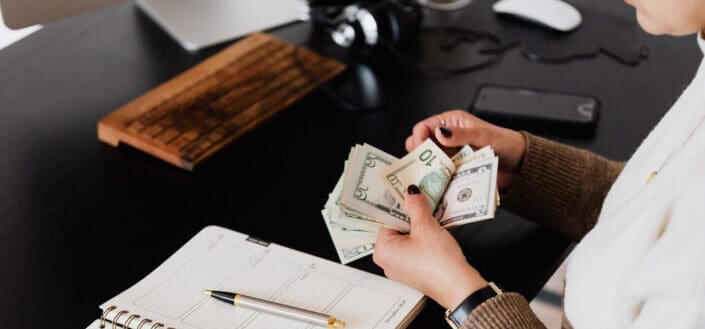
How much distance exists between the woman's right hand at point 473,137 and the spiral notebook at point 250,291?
0.24 metres

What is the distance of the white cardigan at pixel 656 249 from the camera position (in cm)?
84

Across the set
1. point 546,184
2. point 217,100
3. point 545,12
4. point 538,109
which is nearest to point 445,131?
point 546,184

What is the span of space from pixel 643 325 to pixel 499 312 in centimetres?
15

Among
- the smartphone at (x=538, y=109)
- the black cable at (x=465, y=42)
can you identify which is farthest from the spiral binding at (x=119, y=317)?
the black cable at (x=465, y=42)

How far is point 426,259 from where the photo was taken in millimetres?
1006

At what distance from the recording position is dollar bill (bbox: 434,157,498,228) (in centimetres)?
Answer: 104

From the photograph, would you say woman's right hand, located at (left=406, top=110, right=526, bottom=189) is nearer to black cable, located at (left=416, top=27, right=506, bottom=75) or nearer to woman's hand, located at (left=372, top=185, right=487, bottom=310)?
woman's hand, located at (left=372, top=185, right=487, bottom=310)

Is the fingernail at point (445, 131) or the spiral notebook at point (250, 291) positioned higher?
the fingernail at point (445, 131)

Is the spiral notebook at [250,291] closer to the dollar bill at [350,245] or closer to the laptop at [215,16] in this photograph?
the dollar bill at [350,245]

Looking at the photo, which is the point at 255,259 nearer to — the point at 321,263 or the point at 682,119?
the point at 321,263

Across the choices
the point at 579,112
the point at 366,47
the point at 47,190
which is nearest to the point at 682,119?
the point at 579,112

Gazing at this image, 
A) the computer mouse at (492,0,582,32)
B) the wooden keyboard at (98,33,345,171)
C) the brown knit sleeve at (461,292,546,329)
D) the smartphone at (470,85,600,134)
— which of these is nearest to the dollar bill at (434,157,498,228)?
the brown knit sleeve at (461,292,546,329)

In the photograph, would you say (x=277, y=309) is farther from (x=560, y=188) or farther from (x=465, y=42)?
(x=465, y=42)

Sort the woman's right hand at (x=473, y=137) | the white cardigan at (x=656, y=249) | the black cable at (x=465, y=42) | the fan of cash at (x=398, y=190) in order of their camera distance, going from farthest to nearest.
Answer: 1. the black cable at (x=465, y=42)
2. the woman's right hand at (x=473, y=137)
3. the fan of cash at (x=398, y=190)
4. the white cardigan at (x=656, y=249)
